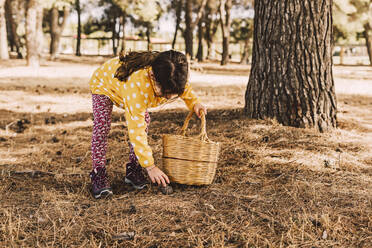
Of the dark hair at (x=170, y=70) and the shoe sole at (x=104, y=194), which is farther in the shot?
the shoe sole at (x=104, y=194)

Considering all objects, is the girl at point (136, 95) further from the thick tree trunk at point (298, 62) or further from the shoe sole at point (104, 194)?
the thick tree trunk at point (298, 62)

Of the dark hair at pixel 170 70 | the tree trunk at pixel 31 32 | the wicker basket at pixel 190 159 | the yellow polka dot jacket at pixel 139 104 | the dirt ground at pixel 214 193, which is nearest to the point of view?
the dirt ground at pixel 214 193

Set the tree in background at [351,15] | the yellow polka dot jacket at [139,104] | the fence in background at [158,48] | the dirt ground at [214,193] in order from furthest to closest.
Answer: the fence in background at [158,48] < the tree in background at [351,15] < the yellow polka dot jacket at [139,104] < the dirt ground at [214,193]

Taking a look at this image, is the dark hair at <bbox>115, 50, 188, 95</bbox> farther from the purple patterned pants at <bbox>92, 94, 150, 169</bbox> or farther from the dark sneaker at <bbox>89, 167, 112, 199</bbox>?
the dark sneaker at <bbox>89, 167, 112, 199</bbox>

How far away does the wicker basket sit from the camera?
296 cm

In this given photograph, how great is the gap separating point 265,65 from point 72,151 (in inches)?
98.2

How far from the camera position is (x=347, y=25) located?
20.5 meters

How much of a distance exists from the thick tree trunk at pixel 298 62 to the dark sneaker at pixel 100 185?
7.65ft

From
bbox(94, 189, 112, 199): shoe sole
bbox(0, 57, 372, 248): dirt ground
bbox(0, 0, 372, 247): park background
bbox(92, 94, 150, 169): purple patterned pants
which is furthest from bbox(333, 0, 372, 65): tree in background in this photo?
bbox(94, 189, 112, 199): shoe sole

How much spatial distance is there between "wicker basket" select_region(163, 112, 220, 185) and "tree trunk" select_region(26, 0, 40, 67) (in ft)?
40.7

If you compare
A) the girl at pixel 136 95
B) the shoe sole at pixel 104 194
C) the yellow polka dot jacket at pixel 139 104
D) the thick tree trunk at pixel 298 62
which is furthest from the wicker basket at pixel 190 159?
the thick tree trunk at pixel 298 62

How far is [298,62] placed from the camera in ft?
14.4

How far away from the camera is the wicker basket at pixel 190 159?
2.96 metres

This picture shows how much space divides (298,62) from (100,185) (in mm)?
2674
